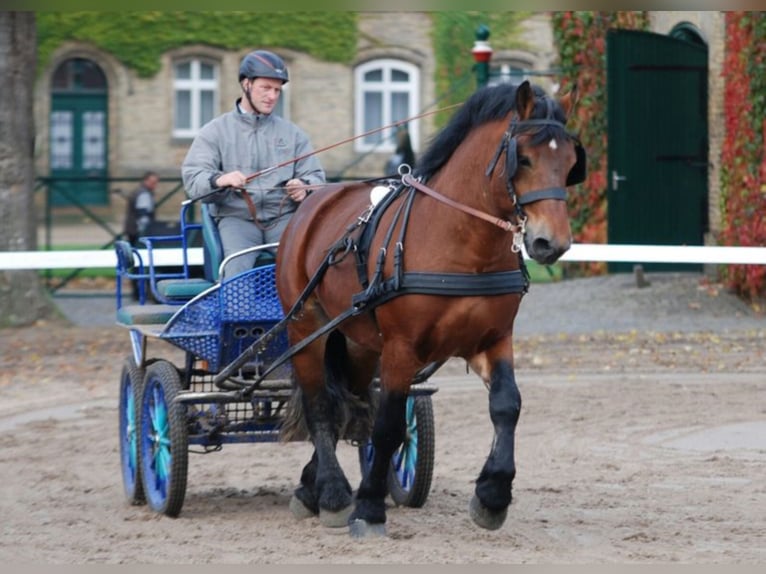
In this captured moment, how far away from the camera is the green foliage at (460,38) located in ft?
111

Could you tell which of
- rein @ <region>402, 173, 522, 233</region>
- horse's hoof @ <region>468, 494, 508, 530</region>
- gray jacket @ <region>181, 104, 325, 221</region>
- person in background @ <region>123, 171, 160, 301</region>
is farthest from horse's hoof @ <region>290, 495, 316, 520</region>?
person in background @ <region>123, 171, 160, 301</region>

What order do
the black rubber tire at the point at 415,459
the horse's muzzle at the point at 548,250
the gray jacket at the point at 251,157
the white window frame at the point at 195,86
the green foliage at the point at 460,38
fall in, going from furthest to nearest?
the white window frame at the point at 195,86 → the green foliage at the point at 460,38 → the gray jacket at the point at 251,157 → the black rubber tire at the point at 415,459 → the horse's muzzle at the point at 548,250

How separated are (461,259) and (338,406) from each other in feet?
4.85

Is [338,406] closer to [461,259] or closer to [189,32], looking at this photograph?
[461,259]

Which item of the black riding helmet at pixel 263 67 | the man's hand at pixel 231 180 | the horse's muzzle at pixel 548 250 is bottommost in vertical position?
the horse's muzzle at pixel 548 250

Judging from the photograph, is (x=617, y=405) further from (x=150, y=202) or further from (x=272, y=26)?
(x=272, y=26)

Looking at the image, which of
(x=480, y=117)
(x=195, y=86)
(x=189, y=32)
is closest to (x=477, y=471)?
(x=480, y=117)

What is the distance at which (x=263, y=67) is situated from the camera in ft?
27.5

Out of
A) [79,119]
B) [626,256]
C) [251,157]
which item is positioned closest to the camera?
[251,157]

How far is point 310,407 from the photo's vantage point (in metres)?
8.07

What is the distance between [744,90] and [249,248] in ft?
34.4

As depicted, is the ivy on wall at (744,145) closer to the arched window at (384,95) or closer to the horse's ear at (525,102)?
the horse's ear at (525,102)

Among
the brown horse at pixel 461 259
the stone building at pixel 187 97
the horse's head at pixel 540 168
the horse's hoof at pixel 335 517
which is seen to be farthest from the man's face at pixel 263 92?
the stone building at pixel 187 97

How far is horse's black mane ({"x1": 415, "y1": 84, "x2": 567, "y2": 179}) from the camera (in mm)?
6758
